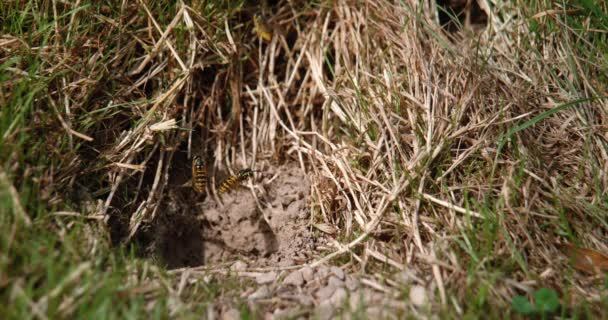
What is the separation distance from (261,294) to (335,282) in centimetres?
36

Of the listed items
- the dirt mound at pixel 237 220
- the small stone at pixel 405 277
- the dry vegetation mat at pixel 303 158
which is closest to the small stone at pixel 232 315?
the dry vegetation mat at pixel 303 158

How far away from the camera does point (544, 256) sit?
250 cm

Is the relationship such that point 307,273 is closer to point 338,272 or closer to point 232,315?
point 338,272

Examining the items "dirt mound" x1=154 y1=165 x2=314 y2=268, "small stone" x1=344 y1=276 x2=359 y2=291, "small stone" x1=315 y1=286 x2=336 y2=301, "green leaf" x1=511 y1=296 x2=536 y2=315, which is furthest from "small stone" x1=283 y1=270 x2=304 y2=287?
"green leaf" x1=511 y1=296 x2=536 y2=315

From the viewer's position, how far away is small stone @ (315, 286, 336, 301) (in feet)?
8.14

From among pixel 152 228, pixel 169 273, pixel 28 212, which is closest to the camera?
pixel 28 212

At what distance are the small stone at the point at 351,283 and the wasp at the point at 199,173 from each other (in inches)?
50.0

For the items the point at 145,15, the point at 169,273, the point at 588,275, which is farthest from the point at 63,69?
the point at 588,275

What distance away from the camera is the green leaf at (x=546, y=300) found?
2.21m

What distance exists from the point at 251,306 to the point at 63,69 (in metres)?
1.75

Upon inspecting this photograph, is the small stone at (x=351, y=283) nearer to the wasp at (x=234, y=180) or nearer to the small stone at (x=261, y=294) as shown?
the small stone at (x=261, y=294)

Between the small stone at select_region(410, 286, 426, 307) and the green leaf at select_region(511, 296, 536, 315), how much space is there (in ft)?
1.23

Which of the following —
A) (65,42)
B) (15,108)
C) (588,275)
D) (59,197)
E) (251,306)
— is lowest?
(588,275)

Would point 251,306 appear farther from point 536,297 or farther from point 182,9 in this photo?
point 182,9
